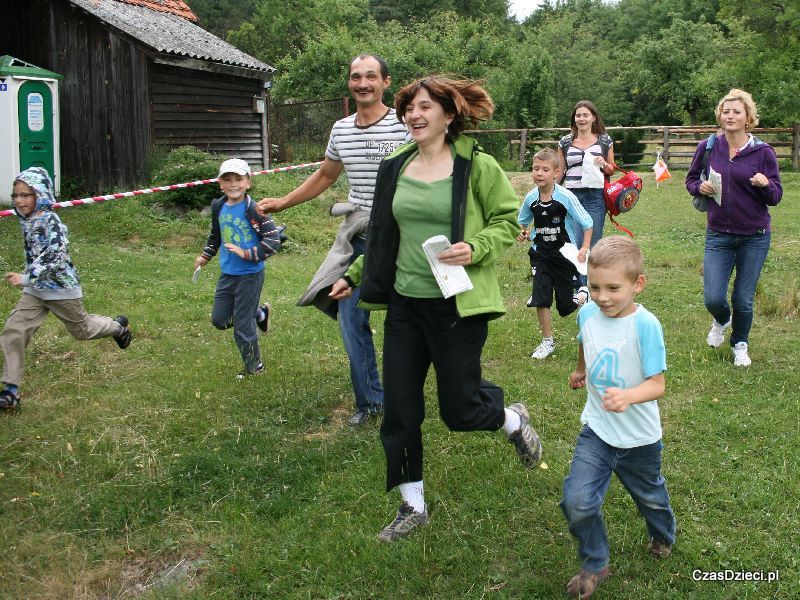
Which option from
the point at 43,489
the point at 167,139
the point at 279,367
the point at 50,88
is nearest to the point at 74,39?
the point at 50,88

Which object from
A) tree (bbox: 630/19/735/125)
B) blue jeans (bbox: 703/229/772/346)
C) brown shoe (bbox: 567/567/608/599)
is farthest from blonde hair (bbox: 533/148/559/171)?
tree (bbox: 630/19/735/125)

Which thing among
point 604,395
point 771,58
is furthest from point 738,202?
point 771,58

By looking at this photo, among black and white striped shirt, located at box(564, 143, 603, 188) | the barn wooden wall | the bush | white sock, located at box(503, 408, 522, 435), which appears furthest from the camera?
the barn wooden wall

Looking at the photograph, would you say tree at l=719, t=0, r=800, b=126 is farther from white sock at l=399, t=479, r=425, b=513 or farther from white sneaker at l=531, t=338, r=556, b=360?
white sock at l=399, t=479, r=425, b=513

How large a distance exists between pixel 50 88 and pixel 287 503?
1505 centimetres

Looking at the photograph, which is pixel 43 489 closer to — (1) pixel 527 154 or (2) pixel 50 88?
(2) pixel 50 88

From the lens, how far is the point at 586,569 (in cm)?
338

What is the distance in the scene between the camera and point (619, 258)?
10.6 feet

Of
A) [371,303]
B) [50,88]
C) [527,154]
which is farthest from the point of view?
[527,154]

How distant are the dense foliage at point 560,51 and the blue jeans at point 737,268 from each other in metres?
12.4

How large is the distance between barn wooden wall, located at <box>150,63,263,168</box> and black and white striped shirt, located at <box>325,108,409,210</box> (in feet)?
42.3

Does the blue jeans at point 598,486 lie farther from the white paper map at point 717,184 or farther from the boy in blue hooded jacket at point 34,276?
the boy in blue hooded jacket at point 34,276

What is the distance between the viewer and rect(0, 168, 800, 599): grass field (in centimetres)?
361

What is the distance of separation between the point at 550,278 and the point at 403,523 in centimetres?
346
